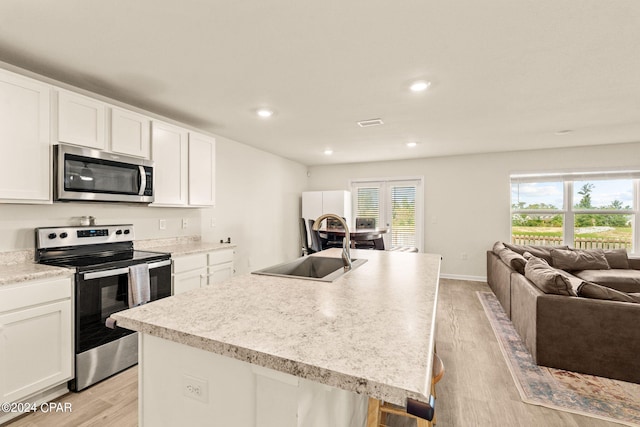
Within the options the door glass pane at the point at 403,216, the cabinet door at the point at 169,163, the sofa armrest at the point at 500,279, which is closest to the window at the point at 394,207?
the door glass pane at the point at 403,216

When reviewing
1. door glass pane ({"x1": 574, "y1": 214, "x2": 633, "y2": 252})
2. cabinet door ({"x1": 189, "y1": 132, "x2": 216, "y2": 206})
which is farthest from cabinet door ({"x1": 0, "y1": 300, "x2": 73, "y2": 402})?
door glass pane ({"x1": 574, "y1": 214, "x2": 633, "y2": 252})

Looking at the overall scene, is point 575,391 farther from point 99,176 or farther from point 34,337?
point 99,176

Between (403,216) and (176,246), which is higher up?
(403,216)

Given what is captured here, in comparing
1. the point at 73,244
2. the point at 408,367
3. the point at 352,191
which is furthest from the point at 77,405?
the point at 352,191

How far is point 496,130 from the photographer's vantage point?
155 inches

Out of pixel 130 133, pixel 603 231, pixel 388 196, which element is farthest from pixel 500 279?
pixel 130 133

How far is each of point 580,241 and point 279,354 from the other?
6124mm

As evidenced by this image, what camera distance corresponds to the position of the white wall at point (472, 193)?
16.4 feet

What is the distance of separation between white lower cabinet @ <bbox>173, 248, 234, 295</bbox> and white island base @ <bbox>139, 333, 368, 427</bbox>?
1722 mm

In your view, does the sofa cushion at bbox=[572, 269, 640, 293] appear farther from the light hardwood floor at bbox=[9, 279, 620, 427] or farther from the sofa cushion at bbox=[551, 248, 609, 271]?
the light hardwood floor at bbox=[9, 279, 620, 427]

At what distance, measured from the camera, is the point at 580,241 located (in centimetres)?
494

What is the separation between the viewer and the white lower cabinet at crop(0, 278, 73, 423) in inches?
67.8

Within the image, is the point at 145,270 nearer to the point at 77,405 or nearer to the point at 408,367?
the point at 77,405

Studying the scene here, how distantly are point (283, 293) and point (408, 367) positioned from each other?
705 millimetres
